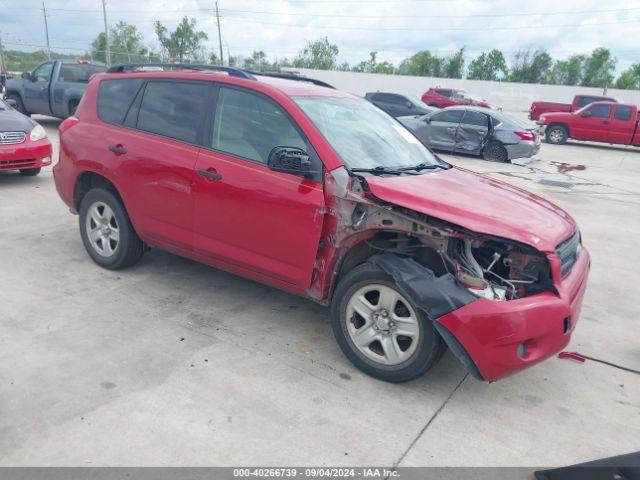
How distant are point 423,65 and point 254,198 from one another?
8276 centimetres

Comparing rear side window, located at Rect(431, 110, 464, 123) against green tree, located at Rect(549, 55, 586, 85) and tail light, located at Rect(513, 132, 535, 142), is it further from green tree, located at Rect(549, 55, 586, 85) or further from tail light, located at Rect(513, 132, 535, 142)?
green tree, located at Rect(549, 55, 586, 85)

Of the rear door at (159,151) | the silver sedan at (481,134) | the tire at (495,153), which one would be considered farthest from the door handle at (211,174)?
the tire at (495,153)

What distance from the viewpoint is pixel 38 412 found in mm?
3080

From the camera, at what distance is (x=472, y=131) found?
14.6m

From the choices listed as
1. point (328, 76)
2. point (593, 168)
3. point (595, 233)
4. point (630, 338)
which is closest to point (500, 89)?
point (328, 76)

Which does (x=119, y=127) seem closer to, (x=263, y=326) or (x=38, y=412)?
(x=263, y=326)

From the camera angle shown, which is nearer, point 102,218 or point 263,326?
point 263,326

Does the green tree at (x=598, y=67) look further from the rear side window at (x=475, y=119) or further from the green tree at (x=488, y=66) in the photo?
the rear side window at (x=475, y=119)

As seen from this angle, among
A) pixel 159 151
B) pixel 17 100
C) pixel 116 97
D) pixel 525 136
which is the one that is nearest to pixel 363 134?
pixel 159 151

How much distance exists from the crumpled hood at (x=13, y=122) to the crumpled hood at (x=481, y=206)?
694cm

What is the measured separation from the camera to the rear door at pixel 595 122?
19609mm

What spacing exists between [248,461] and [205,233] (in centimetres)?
200

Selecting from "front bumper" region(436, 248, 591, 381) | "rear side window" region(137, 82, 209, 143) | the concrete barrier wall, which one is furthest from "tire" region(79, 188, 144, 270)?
the concrete barrier wall

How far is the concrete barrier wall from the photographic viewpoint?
4527 centimetres
